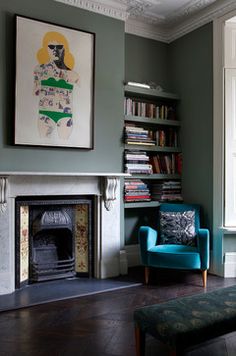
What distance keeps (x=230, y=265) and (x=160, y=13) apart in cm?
324

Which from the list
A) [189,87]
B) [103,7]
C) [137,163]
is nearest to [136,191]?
[137,163]

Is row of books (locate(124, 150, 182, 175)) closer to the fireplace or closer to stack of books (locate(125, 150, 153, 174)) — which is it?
stack of books (locate(125, 150, 153, 174))

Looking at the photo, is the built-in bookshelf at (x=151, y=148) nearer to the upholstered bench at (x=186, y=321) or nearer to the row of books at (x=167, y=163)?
the row of books at (x=167, y=163)

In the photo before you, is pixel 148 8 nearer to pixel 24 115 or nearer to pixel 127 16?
pixel 127 16

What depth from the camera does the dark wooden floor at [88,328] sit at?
224 cm

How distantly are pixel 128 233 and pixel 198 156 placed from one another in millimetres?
1368

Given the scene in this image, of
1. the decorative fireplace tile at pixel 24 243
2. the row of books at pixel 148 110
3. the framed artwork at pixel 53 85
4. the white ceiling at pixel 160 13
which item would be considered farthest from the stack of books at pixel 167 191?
the white ceiling at pixel 160 13

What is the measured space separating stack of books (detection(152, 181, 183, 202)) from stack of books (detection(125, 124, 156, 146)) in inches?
22.4

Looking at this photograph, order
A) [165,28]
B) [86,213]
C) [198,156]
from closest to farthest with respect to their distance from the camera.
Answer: [86,213], [198,156], [165,28]

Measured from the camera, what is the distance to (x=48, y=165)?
3588 mm

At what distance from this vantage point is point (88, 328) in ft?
8.41

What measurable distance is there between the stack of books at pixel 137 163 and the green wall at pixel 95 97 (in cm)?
11

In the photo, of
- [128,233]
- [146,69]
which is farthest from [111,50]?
[128,233]

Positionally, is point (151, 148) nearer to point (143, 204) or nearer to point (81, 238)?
point (143, 204)
